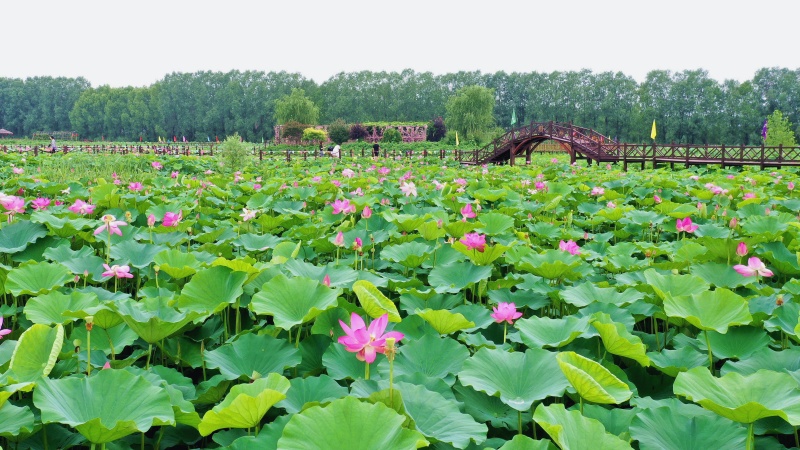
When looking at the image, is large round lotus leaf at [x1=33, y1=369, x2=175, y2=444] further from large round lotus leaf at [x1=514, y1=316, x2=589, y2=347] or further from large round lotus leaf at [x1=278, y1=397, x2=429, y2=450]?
large round lotus leaf at [x1=514, y1=316, x2=589, y2=347]

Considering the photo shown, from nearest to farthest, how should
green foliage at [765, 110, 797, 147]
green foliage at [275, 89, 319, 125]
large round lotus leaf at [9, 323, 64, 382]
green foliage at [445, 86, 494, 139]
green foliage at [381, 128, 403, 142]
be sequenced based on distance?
1. large round lotus leaf at [9, 323, 64, 382]
2. green foliage at [765, 110, 797, 147]
3. green foliage at [445, 86, 494, 139]
4. green foliage at [381, 128, 403, 142]
5. green foliage at [275, 89, 319, 125]

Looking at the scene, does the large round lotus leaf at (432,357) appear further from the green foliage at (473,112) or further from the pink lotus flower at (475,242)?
the green foliage at (473,112)

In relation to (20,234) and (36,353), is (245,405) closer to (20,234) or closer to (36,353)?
(36,353)

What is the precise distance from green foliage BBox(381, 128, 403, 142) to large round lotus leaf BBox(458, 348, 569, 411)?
38067 mm

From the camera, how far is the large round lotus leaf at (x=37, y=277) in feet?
5.79

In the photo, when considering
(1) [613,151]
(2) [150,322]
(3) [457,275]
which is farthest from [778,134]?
(2) [150,322]

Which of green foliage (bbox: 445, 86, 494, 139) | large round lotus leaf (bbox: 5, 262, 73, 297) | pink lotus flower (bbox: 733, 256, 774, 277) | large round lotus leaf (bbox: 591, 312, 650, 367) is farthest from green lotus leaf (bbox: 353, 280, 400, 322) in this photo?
green foliage (bbox: 445, 86, 494, 139)

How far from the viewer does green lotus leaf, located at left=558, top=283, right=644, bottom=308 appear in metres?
1.84

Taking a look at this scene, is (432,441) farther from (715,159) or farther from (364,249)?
(715,159)

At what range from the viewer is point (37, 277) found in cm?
183

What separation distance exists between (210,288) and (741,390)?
1.32 m

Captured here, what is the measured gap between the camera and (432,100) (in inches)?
2346

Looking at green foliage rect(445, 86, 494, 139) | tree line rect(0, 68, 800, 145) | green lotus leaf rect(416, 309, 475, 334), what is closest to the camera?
green lotus leaf rect(416, 309, 475, 334)

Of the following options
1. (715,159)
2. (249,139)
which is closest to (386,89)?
(249,139)
